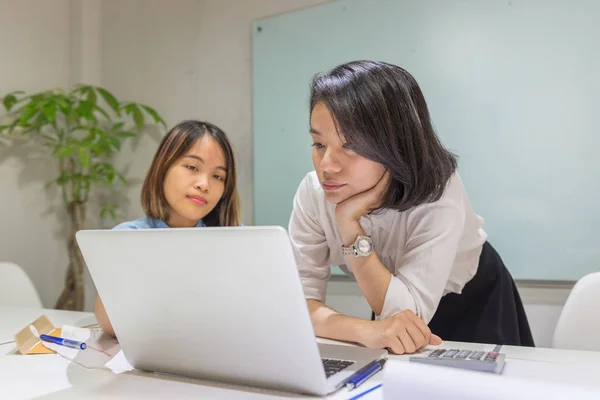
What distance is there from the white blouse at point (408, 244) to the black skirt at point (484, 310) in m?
0.07

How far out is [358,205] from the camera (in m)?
1.06

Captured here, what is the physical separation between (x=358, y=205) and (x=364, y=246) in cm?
9

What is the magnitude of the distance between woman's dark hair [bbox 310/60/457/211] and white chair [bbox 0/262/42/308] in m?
1.33

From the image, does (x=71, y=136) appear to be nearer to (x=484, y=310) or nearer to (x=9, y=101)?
(x=9, y=101)

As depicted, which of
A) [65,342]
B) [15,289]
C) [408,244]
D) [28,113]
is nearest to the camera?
[65,342]

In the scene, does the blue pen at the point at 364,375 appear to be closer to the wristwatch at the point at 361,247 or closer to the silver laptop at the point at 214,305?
the silver laptop at the point at 214,305

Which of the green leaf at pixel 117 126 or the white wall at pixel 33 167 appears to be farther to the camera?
the green leaf at pixel 117 126

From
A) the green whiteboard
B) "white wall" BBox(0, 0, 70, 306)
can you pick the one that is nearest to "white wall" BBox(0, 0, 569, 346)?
"white wall" BBox(0, 0, 70, 306)

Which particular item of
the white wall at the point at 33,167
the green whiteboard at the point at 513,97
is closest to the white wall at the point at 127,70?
the white wall at the point at 33,167

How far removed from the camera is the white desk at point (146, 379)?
67 centimetres

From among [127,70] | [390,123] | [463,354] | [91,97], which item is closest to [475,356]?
[463,354]

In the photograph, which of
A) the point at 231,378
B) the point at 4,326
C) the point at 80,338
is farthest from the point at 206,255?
the point at 4,326

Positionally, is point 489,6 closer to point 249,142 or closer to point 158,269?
point 249,142

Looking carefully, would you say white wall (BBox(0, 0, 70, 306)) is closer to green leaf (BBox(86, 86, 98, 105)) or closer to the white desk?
green leaf (BBox(86, 86, 98, 105))
